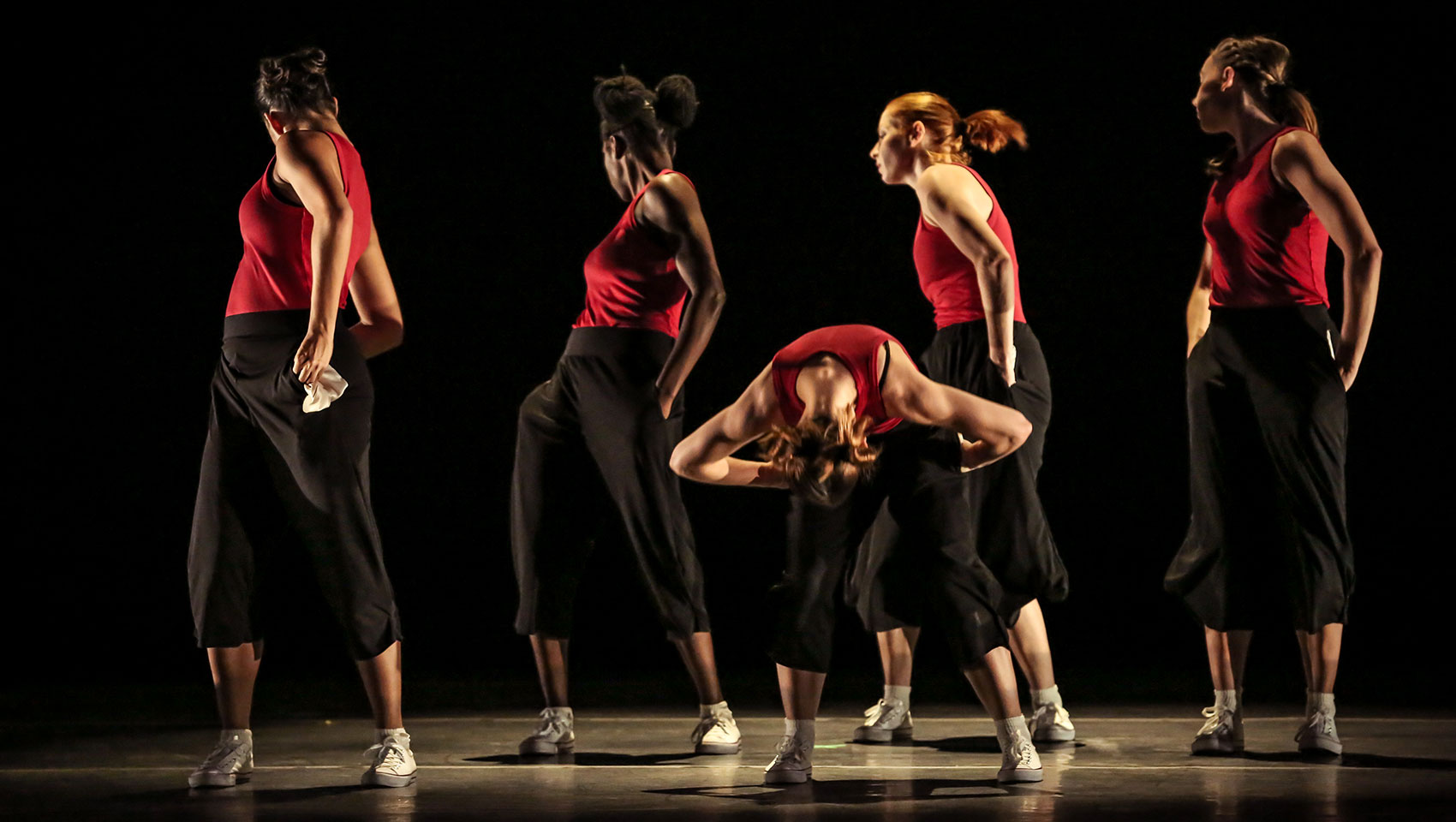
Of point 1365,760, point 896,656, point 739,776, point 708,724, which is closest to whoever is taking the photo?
point 739,776

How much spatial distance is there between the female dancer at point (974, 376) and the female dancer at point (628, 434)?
422mm

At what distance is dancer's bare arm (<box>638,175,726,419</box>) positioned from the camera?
348 centimetres

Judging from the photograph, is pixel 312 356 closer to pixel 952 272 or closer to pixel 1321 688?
pixel 952 272

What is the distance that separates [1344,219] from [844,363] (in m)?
1.10

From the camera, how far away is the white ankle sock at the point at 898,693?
3748 millimetres

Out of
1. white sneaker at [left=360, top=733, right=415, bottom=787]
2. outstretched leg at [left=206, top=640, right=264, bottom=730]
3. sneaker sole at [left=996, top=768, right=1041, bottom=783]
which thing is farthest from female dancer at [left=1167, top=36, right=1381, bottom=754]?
outstretched leg at [left=206, top=640, right=264, bottom=730]

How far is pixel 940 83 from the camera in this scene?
522 centimetres

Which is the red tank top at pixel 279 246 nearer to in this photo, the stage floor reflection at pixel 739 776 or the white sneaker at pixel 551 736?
the stage floor reflection at pixel 739 776

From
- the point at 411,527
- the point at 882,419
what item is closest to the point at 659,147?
the point at 882,419

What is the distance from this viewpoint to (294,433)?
9.83 feet

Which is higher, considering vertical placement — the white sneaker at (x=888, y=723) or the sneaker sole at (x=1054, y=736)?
the white sneaker at (x=888, y=723)

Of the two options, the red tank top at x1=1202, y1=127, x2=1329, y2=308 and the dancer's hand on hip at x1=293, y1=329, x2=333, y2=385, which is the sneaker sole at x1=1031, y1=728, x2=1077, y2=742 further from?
the dancer's hand on hip at x1=293, y1=329, x2=333, y2=385

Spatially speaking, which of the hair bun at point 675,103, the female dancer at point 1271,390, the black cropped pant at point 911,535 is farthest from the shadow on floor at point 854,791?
the hair bun at point 675,103

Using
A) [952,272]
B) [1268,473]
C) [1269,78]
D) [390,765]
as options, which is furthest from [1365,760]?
[390,765]
